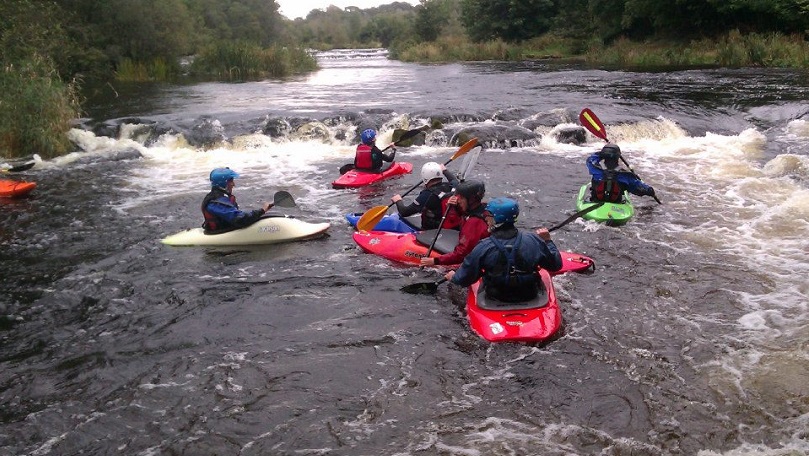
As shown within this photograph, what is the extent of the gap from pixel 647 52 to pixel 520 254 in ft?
76.0

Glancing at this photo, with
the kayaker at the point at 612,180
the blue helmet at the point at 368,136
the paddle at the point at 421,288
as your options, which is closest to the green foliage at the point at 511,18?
the blue helmet at the point at 368,136

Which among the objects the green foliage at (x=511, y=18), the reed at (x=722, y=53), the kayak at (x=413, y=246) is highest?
the green foliage at (x=511, y=18)

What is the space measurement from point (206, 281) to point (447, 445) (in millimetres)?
3467

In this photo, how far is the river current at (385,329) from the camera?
3779 millimetres

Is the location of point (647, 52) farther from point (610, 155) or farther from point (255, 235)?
point (255, 235)

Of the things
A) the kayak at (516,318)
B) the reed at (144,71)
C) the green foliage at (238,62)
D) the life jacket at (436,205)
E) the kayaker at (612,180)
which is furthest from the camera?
the green foliage at (238,62)

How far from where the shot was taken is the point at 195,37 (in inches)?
1202

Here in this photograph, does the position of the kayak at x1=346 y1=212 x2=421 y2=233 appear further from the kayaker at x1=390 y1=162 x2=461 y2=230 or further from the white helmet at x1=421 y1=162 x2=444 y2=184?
the white helmet at x1=421 y1=162 x2=444 y2=184

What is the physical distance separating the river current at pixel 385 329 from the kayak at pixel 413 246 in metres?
0.15

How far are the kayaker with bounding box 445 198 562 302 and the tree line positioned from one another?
10105 mm

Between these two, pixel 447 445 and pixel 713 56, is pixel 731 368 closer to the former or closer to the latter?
pixel 447 445

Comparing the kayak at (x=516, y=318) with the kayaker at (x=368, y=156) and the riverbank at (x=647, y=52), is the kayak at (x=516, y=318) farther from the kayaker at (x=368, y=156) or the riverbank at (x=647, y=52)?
the riverbank at (x=647, y=52)

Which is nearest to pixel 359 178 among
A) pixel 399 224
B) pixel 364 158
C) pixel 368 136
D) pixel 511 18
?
pixel 364 158

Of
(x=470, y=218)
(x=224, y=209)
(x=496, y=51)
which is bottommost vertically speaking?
(x=224, y=209)
